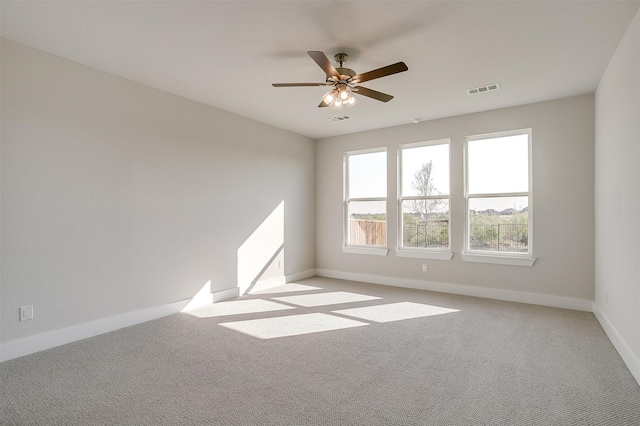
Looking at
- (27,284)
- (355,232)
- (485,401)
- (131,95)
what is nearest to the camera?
(485,401)

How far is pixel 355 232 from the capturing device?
20.3ft

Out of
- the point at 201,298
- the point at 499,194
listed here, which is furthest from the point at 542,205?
the point at 201,298

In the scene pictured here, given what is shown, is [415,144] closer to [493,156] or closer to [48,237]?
[493,156]

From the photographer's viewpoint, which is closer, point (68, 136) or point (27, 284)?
point (27, 284)

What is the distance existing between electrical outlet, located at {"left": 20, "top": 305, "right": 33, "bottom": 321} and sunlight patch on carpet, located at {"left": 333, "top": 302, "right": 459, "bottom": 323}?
10.1 feet

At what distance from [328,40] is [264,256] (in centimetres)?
356

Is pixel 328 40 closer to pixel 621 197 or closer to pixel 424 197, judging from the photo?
pixel 621 197

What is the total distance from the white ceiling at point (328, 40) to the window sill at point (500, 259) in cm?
218

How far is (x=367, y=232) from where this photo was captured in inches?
237

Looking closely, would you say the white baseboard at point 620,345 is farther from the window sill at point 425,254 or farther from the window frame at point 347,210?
the window frame at point 347,210

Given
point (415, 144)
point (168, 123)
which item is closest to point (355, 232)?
point (415, 144)

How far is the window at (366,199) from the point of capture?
5.87m

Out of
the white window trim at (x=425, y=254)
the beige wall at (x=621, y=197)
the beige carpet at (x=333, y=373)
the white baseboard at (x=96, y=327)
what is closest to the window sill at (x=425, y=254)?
the white window trim at (x=425, y=254)

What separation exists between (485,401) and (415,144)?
4.14 meters
